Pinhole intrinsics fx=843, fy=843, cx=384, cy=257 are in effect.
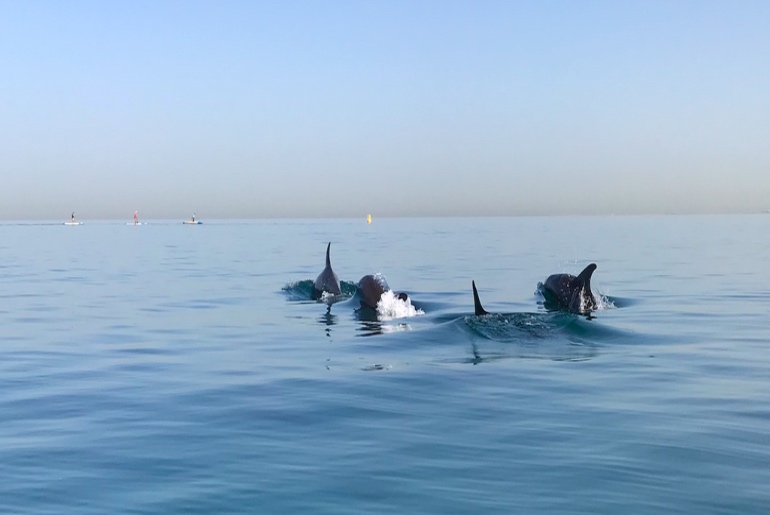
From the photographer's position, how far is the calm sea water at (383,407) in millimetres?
7605

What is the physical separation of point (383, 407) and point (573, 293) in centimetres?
1261

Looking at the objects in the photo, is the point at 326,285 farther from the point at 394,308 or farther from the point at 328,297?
the point at 394,308

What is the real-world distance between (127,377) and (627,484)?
27.8 ft

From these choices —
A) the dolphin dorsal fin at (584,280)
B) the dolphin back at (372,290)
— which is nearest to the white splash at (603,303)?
the dolphin dorsal fin at (584,280)

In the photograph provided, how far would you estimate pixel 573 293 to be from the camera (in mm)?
22578

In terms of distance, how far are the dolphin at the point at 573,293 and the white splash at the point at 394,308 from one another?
3900 mm

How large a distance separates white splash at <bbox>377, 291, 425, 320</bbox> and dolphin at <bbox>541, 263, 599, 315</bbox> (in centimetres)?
390

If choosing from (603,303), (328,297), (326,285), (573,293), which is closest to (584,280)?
(573,293)

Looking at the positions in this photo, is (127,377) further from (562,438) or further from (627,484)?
(627,484)

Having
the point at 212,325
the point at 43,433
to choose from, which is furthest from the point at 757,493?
the point at 212,325

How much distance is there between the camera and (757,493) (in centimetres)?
741

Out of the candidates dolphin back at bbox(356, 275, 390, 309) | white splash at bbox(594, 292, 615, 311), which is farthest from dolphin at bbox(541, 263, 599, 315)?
dolphin back at bbox(356, 275, 390, 309)

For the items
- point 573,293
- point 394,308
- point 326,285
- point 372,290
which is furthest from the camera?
point 326,285

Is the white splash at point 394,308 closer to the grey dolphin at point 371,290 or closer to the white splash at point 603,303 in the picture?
the grey dolphin at point 371,290
